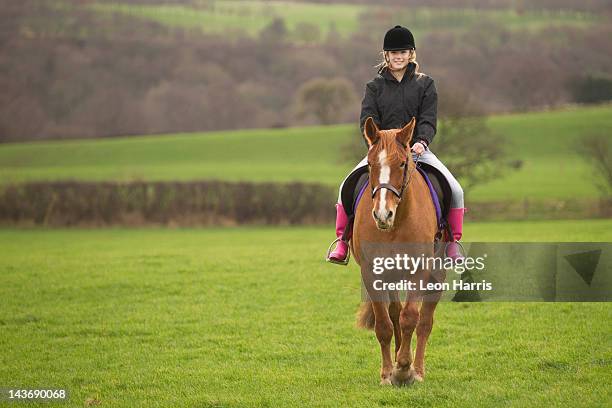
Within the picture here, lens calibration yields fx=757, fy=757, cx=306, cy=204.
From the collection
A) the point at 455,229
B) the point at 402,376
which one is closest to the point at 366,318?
the point at 402,376

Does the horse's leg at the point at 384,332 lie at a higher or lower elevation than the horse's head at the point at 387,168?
lower

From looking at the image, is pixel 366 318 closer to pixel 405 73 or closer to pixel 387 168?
pixel 387 168

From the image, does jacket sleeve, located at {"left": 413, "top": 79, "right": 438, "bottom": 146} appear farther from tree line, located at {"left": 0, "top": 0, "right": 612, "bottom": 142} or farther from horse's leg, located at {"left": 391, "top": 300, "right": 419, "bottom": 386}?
tree line, located at {"left": 0, "top": 0, "right": 612, "bottom": 142}

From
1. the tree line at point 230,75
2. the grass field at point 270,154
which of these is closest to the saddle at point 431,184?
the grass field at point 270,154

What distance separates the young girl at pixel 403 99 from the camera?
27.1 feet

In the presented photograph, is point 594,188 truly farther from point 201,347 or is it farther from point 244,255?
point 201,347

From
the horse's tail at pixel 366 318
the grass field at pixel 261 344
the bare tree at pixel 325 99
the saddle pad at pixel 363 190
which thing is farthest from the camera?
the bare tree at pixel 325 99

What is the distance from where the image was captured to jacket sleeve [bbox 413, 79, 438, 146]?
26.8 ft

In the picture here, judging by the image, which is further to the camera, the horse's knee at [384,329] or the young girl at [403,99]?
the young girl at [403,99]

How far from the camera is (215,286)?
15.2 metres

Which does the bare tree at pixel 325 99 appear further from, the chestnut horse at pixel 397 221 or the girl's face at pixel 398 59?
the chestnut horse at pixel 397 221

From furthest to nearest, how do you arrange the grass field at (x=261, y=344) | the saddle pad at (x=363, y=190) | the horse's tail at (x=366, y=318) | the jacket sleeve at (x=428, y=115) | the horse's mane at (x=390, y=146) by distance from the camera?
the horse's tail at (x=366, y=318) → the jacket sleeve at (x=428, y=115) → the saddle pad at (x=363, y=190) → the grass field at (x=261, y=344) → the horse's mane at (x=390, y=146)

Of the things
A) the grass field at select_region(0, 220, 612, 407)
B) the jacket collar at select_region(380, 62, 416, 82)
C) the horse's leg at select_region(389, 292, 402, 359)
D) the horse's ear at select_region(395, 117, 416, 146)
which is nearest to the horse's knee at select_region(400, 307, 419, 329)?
the horse's leg at select_region(389, 292, 402, 359)

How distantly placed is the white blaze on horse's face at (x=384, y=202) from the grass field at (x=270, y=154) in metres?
50.2
